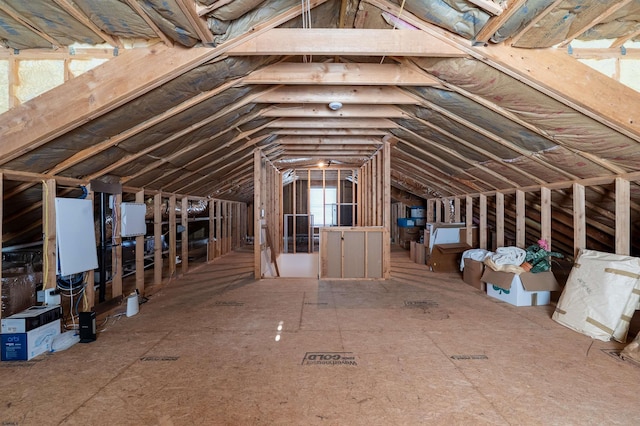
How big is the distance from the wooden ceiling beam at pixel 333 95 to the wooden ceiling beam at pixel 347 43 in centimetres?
135

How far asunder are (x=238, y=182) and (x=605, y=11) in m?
8.31

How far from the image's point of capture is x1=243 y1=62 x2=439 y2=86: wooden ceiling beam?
11.5 feet

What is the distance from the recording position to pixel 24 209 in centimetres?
392

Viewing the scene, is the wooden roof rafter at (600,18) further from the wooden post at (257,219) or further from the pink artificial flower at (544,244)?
the wooden post at (257,219)

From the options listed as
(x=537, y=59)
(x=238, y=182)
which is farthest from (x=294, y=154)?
(x=537, y=59)

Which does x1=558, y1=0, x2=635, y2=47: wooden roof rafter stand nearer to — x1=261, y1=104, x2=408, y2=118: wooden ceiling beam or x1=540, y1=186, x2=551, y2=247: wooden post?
x1=261, y1=104, x2=408, y2=118: wooden ceiling beam

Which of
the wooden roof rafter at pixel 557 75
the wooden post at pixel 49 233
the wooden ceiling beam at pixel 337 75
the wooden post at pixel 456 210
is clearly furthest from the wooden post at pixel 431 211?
the wooden post at pixel 49 233

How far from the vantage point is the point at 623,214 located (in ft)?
12.5

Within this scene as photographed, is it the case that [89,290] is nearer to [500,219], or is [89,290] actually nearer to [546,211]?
[546,211]

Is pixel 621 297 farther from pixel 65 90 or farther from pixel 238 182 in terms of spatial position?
pixel 238 182

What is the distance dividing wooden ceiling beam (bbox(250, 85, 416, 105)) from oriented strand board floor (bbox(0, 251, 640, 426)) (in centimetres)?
281

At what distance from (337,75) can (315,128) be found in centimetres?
222


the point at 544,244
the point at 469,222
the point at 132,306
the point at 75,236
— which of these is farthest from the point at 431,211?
the point at 75,236

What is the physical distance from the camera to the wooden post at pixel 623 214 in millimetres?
3773
